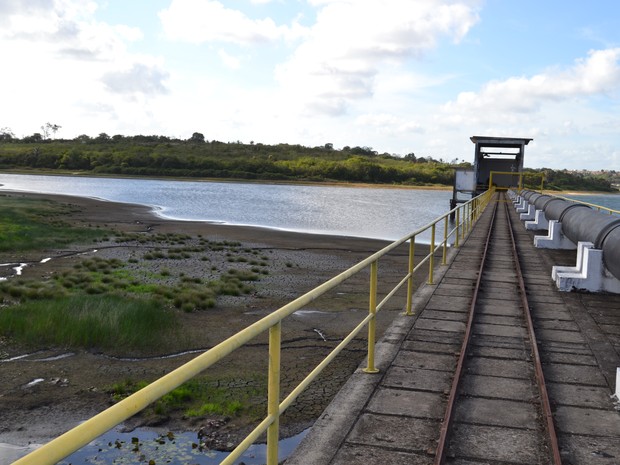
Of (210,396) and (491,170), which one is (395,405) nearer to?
(210,396)

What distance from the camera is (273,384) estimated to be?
3326mm

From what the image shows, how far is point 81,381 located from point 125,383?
792 millimetres

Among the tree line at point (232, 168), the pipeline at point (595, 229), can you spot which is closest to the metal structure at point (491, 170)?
the pipeline at point (595, 229)

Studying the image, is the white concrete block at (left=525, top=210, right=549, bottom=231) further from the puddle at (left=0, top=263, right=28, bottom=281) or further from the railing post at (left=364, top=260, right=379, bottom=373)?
the railing post at (left=364, top=260, right=379, bottom=373)

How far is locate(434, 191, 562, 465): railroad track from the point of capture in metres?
4.54

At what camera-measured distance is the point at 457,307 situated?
966cm

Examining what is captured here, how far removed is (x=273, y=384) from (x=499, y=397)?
3.13m

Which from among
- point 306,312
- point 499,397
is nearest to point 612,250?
point 499,397

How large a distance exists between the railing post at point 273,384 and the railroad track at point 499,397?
4.52ft

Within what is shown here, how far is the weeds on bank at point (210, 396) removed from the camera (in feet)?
26.3

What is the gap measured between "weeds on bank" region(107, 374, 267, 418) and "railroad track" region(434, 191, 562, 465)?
121 inches

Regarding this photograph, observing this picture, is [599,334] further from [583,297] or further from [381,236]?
[381,236]

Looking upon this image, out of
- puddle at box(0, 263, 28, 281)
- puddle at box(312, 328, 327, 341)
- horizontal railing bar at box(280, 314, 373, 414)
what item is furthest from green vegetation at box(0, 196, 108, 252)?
horizontal railing bar at box(280, 314, 373, 414)

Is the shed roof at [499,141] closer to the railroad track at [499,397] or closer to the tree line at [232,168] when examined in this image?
the railroad track at [499,397]
